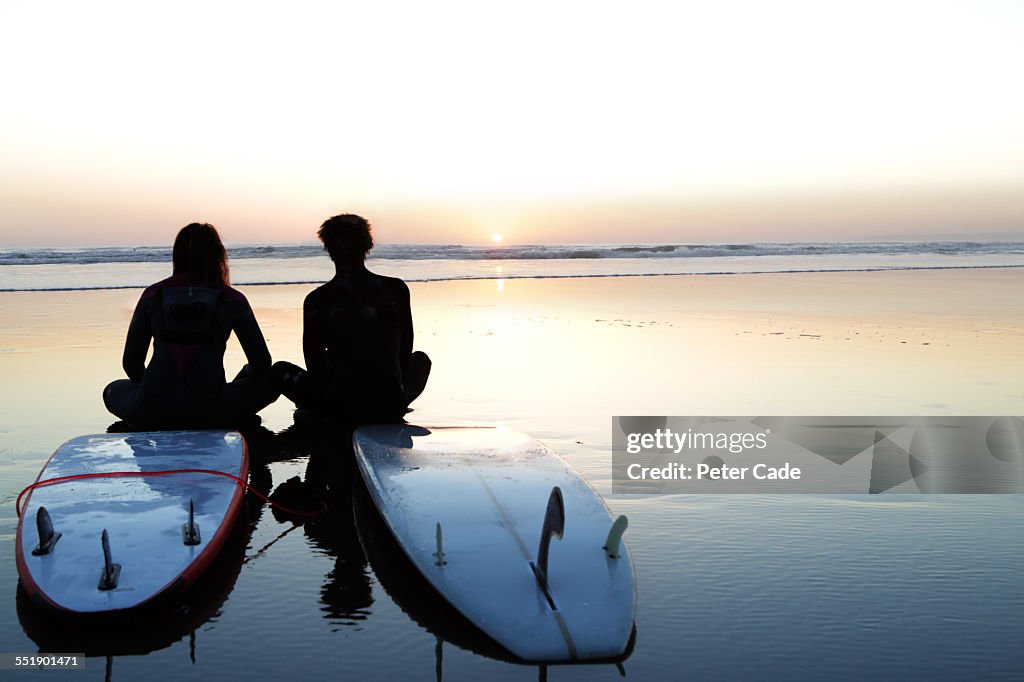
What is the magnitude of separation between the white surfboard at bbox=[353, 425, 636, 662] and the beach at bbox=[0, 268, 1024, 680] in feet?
0.44

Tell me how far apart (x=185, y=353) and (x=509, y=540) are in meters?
2.60

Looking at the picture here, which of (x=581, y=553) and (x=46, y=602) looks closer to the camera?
(x=46, y=602)

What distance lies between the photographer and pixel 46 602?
142 inches

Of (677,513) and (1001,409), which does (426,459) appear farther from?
(1001,409)

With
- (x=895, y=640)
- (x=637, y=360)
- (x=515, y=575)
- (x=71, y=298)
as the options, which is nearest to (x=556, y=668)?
(x=515, y=575)

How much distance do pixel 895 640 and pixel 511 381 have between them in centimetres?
587

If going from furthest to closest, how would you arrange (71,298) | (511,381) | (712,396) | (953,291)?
(953,291) < (71,298) < (511,381) < (712,396)

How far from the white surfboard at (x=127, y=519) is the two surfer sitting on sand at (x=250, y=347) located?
0.33m

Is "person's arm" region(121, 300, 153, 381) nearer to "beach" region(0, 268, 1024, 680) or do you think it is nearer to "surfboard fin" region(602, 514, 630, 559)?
"beach" region(0, 268, 1024, 680)

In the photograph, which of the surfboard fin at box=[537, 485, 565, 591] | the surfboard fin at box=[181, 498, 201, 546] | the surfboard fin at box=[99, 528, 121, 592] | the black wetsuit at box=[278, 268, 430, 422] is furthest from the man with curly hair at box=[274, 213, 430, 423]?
the surfboard fin at box=[537, 485, 565, 591]

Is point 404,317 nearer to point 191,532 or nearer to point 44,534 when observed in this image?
point 191,532

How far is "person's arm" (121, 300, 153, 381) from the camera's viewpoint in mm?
5735

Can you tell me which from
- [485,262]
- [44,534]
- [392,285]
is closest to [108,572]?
[44,534]

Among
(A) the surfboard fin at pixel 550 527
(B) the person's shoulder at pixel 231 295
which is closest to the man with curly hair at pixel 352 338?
(B) the person's shoulder at pixel 231 295
